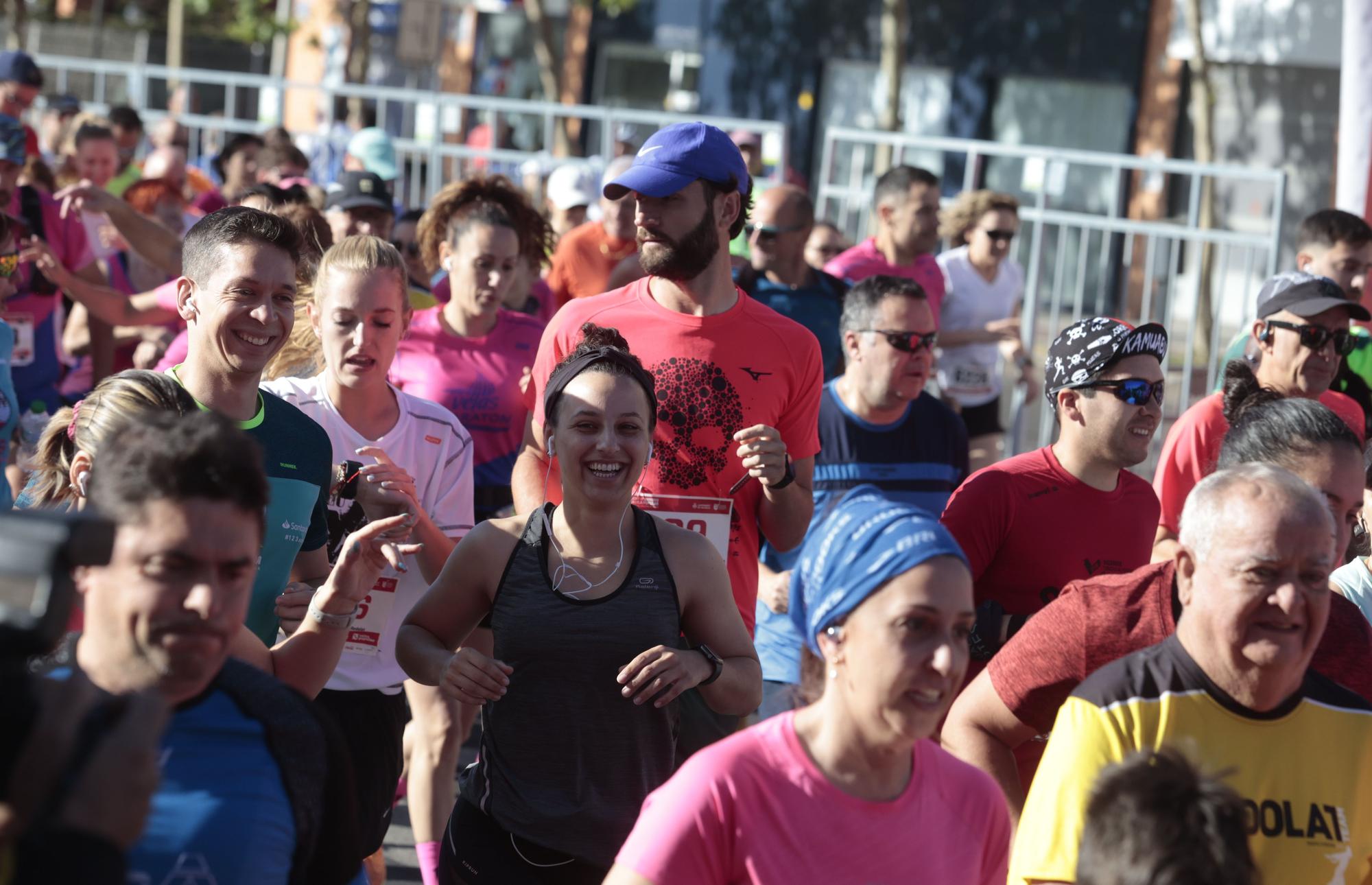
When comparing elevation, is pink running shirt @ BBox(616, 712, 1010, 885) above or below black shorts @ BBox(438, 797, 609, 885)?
above

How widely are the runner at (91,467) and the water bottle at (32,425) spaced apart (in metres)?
3.03

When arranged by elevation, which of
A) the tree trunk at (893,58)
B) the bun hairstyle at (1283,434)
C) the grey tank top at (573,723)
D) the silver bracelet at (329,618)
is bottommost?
the grey tank top at (573,723)

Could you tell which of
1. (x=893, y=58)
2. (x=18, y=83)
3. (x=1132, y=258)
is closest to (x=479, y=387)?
(x=18, y=83)

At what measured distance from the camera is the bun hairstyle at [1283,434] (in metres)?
3.67

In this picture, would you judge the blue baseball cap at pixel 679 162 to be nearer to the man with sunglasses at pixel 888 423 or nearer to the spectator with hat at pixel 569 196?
the man with sunglasses at pixel 888 423

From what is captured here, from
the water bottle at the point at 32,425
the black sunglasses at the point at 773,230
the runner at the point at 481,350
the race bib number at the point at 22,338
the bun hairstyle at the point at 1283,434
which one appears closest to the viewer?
the bun hairstyle at the point at 1283,434

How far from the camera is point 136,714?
1.88 metres

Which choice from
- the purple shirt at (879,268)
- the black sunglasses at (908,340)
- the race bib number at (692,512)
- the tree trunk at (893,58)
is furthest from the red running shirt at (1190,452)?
the tree trunk at (893,58)

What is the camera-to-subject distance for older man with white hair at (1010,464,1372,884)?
2.82 meters

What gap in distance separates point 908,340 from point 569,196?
16.2 feet

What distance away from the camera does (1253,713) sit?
288 centimetres

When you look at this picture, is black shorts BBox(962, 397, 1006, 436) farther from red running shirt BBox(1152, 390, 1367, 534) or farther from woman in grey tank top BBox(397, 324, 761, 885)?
woman in grey tank top BBox(397, 324, 761, 885)

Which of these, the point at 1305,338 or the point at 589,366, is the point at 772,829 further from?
the point at 1305,338

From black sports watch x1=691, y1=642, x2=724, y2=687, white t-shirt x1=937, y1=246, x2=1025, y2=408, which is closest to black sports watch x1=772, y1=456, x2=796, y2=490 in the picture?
black sports watch x1=691, y1=642, x2=724, y2=687
